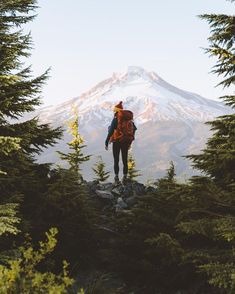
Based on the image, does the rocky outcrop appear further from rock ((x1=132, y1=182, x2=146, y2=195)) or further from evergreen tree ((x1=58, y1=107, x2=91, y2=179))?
evergreen tree ((x1=58, y1=107, x2=91, y2=179))

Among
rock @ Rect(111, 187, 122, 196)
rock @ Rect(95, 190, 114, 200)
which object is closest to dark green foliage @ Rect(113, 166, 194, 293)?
rock @ Rect(95, 190, 114, 200)

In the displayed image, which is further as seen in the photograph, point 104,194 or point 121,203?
point 104,194

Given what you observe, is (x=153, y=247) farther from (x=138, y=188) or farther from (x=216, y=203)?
(x=138, y=188)

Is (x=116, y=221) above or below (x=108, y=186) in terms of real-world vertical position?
below

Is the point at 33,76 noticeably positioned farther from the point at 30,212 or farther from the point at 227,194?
the point at 227,194

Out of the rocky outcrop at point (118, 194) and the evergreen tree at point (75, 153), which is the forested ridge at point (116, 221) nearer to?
the rocky outcrop at point (118, 194)

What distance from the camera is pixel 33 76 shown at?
1009cm

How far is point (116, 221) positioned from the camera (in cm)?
1041

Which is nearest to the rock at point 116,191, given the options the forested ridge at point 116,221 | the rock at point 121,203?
the rock at point 121,203

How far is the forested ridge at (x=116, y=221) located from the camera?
7578 millimetres

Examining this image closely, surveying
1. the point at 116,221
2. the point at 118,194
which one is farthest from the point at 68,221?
the point at 118,194

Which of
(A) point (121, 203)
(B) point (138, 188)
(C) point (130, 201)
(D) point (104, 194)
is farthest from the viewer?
(B) point (138, 188)

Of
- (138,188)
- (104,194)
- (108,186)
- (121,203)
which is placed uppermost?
(108,186)

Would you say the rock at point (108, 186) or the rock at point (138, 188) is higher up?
the rock at point (108, 186)
